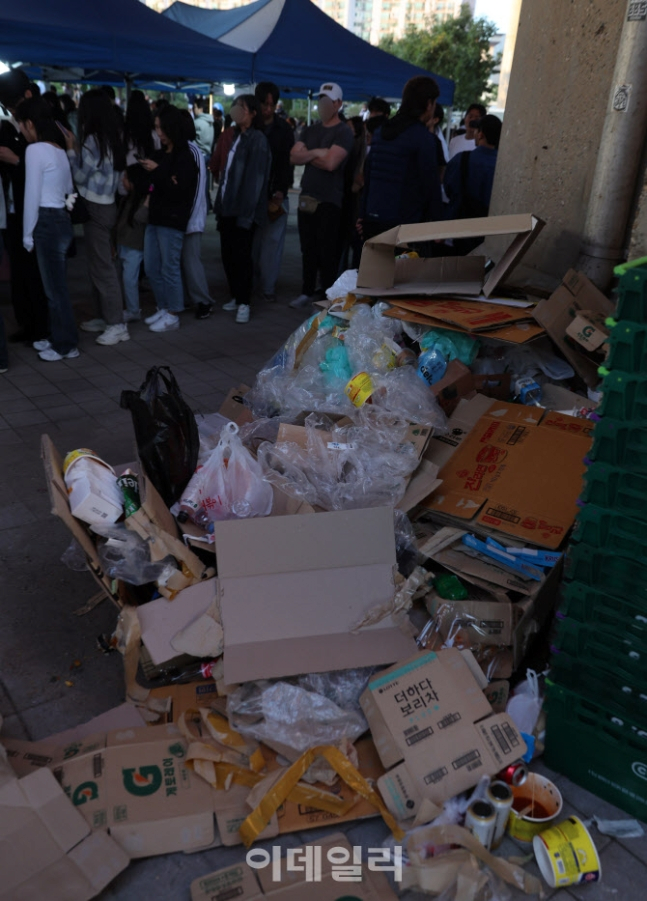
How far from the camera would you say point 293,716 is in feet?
7.75

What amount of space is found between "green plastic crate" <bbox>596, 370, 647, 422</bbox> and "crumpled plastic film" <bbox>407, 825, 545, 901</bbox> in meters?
1.23

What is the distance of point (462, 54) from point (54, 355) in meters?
33.1

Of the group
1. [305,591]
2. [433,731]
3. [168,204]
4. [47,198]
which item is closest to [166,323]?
[168,204]

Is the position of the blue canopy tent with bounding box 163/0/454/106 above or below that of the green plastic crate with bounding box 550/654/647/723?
above

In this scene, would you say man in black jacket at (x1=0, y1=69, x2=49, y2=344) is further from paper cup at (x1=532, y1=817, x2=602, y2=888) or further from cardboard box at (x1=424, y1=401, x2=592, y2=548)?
paper cup at (x1=532, y1=817, x2=602, y2=888)

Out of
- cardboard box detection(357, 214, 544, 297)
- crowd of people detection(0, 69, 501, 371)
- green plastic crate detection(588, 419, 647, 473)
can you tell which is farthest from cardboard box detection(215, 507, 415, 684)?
crowd of people detection(0, 69, 501, 371)

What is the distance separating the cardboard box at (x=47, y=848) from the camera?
1.88 meters

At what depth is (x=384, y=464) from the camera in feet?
9.95

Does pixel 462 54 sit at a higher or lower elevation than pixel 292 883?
higher

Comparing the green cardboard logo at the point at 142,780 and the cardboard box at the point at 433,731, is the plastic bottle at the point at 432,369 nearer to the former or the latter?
the cardboard box at the point at 433,731

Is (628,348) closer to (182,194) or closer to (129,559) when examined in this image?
(129,559)

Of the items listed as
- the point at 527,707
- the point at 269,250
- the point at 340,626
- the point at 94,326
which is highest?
the point at 269,250

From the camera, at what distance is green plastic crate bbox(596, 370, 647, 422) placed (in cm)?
194

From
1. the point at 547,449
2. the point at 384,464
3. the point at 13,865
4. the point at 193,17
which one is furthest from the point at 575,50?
the point at 193,17
